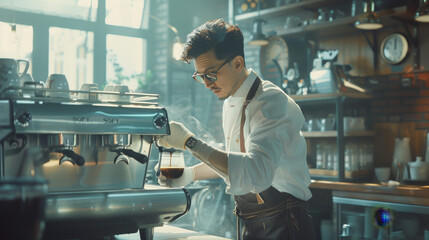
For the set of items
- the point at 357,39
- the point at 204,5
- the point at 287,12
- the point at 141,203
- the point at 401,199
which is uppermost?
the point at 204,5

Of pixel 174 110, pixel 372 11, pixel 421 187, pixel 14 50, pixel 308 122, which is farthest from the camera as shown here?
pixel 174 110

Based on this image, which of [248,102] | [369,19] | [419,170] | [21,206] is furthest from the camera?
[369,19]

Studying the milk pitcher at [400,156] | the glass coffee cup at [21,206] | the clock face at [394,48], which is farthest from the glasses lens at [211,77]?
the clock face at [394,48]

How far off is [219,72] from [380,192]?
1.99 m

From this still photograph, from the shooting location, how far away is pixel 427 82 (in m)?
3.70

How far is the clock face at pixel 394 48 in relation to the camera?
12.4ft

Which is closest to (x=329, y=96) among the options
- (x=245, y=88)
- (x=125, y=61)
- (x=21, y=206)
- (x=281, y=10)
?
(x=281, y=10)

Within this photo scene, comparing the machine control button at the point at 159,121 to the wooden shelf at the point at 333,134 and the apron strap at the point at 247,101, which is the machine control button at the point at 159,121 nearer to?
the apron strap at the point at 247,101

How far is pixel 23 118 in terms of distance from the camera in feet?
4.74

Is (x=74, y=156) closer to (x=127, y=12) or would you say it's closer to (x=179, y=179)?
(x=179, y=179)

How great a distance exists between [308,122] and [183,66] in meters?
2.80

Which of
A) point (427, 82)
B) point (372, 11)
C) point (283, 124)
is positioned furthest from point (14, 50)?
point (283, 124)

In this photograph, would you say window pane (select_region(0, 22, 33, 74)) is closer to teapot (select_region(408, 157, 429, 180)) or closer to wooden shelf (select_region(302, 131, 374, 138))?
wooden shelf (select_region(302, 131, 374, 138))

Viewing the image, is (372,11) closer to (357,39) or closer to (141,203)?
(357,39)
